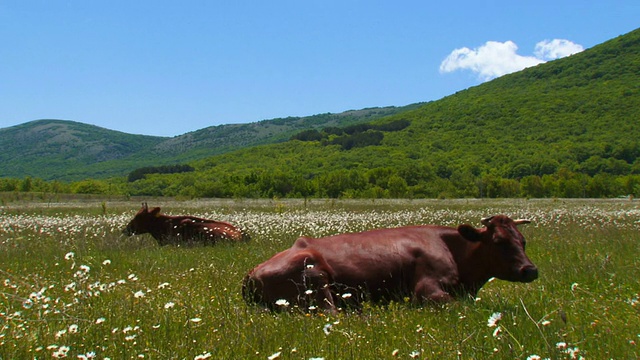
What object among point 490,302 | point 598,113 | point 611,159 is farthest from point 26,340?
point 598,113

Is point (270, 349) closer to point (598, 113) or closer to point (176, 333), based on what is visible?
point (176, 333)

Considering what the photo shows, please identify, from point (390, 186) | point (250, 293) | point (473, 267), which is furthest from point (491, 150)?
point (250, 293)

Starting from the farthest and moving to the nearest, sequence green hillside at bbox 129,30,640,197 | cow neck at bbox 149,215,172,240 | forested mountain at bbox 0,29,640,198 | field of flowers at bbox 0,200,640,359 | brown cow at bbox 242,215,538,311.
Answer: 1. green hillside at bbox 129,30,640,197
2. forested mountain at bbox 0,29,640,198
3. cow neck at bbox 149,215,172,240
4. brown cow at bbox 242,215,538,311
5. field of flowers at bbox 0,200,640,359

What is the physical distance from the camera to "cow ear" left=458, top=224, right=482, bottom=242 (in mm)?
7586

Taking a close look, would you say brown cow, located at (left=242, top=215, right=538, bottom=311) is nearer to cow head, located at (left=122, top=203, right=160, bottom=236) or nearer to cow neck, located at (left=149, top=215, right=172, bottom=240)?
cow neck, located at (left=149, top=215, right=172, bottom=240)

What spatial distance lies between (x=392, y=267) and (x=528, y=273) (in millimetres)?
1641

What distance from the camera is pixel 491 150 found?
123438 mm

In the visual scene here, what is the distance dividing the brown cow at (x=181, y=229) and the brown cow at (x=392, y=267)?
6.90 m

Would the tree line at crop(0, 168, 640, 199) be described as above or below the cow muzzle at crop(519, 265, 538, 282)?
below

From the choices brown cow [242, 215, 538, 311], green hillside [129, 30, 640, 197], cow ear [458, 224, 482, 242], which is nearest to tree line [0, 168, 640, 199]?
green hillside [129, 30, 640, 197]

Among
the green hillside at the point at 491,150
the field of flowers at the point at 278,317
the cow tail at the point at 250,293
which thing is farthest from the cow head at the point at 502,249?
the green hillside at the point at 491,150

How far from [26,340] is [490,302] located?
4659mm

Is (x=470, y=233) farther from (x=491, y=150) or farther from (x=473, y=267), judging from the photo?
(x=491, y=150)

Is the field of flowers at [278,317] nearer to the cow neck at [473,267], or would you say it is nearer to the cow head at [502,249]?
the cow neck at [473,267]
